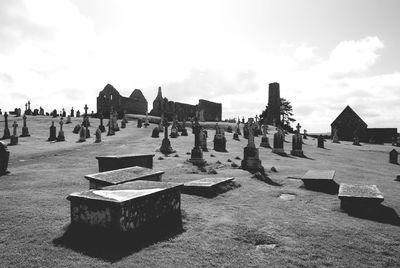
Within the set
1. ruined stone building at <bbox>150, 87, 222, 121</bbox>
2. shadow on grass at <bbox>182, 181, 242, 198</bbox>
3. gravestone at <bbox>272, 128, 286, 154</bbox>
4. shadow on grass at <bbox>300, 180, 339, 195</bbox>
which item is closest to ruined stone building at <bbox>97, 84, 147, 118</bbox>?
ruined stone building at <bbox>150, 87, 222, 121</bbox>

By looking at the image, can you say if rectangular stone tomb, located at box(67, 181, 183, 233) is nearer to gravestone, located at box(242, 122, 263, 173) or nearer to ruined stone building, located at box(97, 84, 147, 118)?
gravestone, located at box(242, 122, 263, 173)

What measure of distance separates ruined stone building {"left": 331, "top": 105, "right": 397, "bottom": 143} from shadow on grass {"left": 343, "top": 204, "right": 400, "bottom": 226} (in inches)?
1543

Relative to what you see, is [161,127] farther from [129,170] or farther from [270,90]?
[270,90]

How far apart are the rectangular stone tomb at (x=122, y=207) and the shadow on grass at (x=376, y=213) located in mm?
3906

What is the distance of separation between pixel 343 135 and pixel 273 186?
136 ft

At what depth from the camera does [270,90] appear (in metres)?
60.5

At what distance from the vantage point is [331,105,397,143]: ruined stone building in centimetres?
4266

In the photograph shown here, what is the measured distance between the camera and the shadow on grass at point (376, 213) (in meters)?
5.75

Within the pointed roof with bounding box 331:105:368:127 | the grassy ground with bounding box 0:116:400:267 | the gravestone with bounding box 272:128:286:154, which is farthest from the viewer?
the pointed roof with bounding box 331:105:368:127

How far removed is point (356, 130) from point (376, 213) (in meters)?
42.4

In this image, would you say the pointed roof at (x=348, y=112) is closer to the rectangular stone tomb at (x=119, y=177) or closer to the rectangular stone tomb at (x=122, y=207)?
the rectangular stone tomb at (x=119, y=177)

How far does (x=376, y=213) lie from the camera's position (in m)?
6.18

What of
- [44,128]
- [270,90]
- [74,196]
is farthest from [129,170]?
[270,90]

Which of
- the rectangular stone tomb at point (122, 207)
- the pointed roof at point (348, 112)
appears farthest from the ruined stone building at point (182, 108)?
the rectangular stone tomb at point (122, 207)
